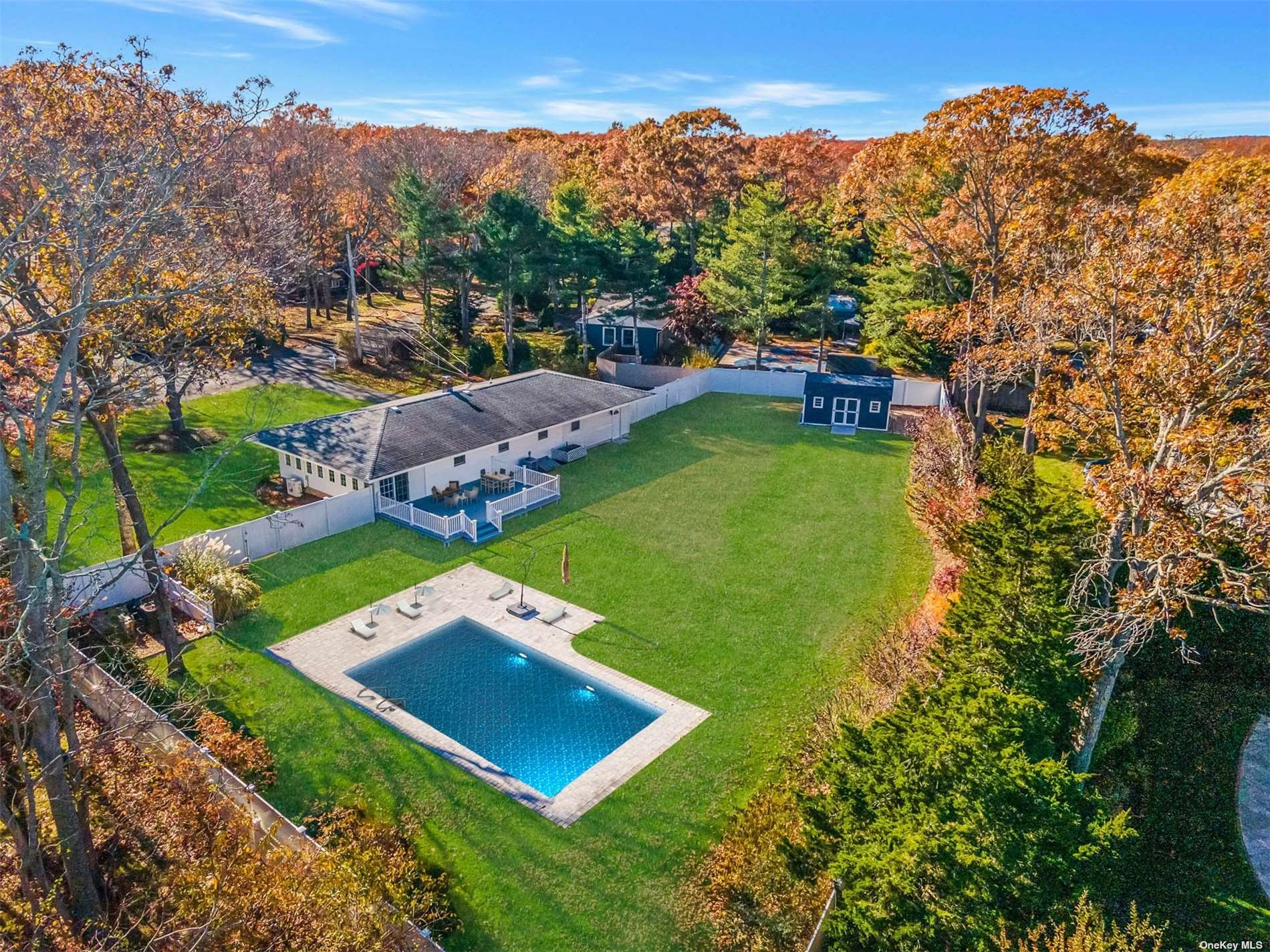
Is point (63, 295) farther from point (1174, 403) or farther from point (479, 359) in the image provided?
point (479, 359)

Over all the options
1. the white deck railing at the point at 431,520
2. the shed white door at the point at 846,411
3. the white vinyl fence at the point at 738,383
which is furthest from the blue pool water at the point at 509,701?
the white vinyl fence at the point at 738,383

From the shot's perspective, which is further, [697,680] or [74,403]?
[697,680]

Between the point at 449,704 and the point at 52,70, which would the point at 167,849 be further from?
the point at 52,70

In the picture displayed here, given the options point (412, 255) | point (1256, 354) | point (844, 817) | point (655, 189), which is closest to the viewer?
point (844, 817)

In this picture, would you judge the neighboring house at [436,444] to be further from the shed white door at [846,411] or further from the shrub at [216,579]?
the shed white door at [846,411]

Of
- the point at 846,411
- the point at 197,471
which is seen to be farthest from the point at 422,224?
the point at 846,411

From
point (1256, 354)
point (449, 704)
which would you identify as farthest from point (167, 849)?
point (1256, 354)

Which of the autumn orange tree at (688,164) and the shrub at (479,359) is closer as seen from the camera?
the shrub at (479,359)

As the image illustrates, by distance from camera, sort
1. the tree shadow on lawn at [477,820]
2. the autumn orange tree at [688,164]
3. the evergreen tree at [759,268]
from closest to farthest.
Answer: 1. the tree shadow on lawn at [477,820]
2. the evergreen tree at [759,268]
3. the autumn orange tree at [688,164]
